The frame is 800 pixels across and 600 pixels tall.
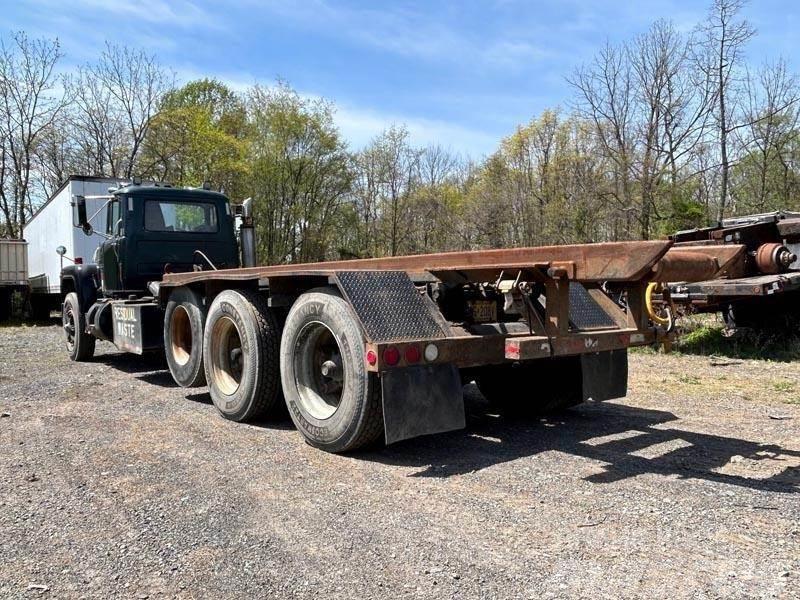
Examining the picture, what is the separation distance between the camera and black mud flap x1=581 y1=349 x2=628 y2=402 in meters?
→ 5.50

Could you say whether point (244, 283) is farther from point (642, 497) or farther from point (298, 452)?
point (642, 497)

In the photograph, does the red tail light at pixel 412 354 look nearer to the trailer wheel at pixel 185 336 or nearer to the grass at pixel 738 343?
the trailer wheel at pixel 185 336

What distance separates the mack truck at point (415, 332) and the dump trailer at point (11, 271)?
49.0 ft

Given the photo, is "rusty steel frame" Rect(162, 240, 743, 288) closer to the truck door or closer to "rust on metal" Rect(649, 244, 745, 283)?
"rust on metal" Rect(649, 244, 745, 283)

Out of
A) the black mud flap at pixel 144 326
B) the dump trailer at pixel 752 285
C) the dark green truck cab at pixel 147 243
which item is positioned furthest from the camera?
the dark green truck cab at pixel 147 243

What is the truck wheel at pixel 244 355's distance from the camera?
5.89 m

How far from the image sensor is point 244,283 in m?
6.36

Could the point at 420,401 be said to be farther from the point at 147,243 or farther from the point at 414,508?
the point at 147,243

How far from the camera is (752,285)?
345 inches

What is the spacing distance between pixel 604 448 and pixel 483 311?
4.43 ft

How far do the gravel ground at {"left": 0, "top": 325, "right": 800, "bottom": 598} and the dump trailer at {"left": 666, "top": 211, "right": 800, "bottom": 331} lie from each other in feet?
9.37

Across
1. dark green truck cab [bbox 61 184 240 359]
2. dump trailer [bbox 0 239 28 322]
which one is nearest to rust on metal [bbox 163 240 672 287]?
dark green truck cab [bbox 61 184 240 359]

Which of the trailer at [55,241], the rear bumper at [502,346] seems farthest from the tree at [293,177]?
the rear bumper at [502,346]

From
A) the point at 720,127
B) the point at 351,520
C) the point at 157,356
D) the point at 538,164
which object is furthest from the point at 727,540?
the point at 538,164
